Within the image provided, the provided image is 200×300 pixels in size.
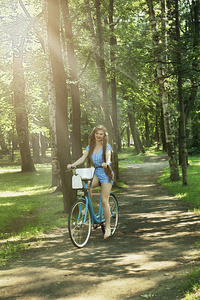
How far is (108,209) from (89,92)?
19973 millimetres

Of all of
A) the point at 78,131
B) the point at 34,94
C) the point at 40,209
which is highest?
the point at 34,94

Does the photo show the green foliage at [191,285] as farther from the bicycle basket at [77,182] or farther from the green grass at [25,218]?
the green grass at [25,218]

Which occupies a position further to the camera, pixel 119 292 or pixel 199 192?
pixel 199 192

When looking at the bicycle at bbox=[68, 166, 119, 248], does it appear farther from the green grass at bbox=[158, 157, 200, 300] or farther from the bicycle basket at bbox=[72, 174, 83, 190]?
the green grass at bbox=[158, 157, 200, 300]

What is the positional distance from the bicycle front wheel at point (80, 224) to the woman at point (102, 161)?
0.43 metres

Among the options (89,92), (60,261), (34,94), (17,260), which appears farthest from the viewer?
(34,94)

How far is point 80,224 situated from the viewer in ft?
21.6

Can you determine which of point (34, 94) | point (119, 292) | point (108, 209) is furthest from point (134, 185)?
point (34, 94)

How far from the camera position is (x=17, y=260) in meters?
6.35

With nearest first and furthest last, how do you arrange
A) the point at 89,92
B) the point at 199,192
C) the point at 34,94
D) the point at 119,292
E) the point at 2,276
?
the point at 119,292
the point at 2,276
the point at 199,192
the point at 89,92
the point at 34,94

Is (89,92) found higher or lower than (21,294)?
higher

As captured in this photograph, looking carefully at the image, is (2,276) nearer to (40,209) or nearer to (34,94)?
(40,209)

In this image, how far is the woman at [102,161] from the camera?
22.7 ft

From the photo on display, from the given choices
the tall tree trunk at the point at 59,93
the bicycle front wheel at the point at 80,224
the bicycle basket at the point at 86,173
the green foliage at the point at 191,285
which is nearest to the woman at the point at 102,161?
the bicycle basket at the point at 86,173
